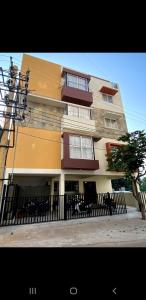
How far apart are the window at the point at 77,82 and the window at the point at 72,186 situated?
725 cm

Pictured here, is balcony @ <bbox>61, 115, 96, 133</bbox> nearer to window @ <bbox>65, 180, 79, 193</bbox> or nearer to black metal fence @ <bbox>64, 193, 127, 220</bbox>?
window @ <bbox>65, 180, 79, 193</bbox>

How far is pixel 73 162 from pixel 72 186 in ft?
10.7

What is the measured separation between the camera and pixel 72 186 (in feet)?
36.8

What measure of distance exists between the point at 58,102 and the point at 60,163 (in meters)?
4.19

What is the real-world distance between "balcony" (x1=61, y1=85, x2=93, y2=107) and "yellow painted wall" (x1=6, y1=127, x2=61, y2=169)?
296cm

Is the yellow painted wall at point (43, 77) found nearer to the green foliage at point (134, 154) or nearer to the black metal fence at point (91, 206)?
the green foliage at point (134, 154)

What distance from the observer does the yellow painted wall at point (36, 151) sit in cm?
803

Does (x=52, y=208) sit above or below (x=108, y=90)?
below

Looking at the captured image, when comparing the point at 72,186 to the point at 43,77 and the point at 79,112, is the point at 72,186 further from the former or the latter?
the point at 43,77

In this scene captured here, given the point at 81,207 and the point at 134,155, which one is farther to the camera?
the point at 81,207

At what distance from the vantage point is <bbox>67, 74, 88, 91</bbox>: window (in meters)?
10.9

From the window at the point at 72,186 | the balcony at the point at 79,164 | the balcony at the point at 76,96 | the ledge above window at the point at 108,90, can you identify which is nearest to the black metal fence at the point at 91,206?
the balcony at the point at 79,164

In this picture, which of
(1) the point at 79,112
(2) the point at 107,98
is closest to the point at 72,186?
(1) the point at 79,112
